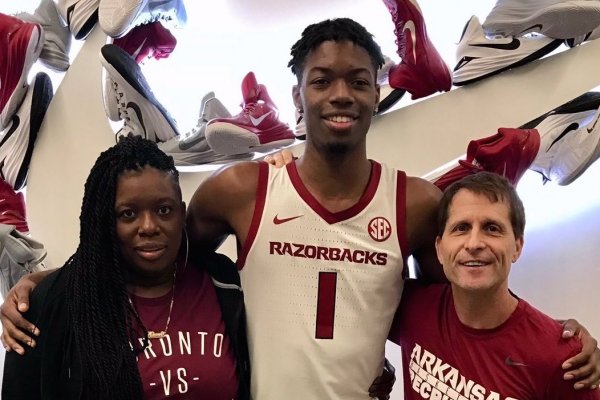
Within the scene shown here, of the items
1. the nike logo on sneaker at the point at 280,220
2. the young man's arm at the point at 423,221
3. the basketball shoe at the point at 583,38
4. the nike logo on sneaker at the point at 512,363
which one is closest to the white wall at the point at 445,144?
the basketball shoe at the point at 583,38

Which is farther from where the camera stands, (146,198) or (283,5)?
(283,5)

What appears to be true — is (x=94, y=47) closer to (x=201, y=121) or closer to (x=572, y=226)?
(x=201, y=121)

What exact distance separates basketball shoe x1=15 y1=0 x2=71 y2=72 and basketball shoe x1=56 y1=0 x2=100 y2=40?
2 cm

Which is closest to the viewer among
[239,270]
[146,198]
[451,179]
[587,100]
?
[146,198]

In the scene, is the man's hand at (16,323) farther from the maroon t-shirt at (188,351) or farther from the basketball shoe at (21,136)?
the basketball shoe at (21,136)

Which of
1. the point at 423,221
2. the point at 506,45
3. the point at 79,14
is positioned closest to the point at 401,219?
the point at 423,221

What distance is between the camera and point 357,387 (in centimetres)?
97

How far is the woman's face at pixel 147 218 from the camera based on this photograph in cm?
88

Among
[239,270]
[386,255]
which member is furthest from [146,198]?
[386,255]

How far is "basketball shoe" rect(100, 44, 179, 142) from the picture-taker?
1453 millimetres

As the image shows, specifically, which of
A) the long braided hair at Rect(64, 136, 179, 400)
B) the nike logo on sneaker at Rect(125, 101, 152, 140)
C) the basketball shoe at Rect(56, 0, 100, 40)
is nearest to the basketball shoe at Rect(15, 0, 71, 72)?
the basketball shoe at Rect(56, 0, 100, 40)

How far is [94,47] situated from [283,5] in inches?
19.9

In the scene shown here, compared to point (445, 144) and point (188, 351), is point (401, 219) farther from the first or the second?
point (445, 144)

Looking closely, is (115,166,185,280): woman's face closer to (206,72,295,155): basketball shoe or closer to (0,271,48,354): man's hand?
(0,271,48,354): man's hand
